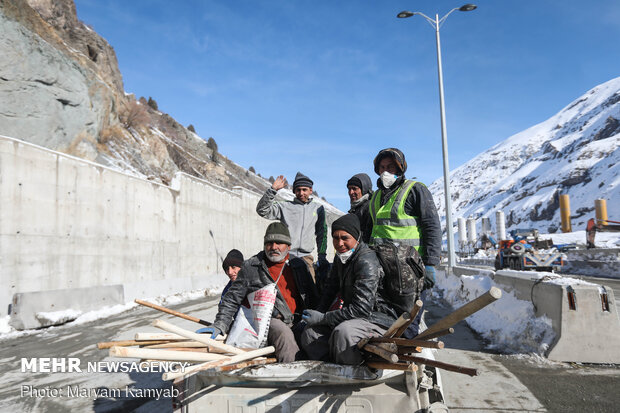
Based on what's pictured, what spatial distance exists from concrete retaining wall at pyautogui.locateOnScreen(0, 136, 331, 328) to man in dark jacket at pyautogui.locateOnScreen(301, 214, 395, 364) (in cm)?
842

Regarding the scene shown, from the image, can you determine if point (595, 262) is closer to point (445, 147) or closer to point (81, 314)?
point (445, 147)

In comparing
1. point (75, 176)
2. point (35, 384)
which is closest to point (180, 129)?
point (75, 176)

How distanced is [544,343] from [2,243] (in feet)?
33.7

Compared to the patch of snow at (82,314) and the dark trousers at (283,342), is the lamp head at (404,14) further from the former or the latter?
the dark trousers at (283,342)

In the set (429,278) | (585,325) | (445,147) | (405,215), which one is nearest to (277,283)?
(429,278)

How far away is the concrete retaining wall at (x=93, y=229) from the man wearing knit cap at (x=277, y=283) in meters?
7.59

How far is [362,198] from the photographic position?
16.0 ft

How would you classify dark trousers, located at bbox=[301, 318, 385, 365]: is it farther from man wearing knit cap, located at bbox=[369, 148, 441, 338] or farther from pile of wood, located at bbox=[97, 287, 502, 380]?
man wearing knit cap, located at bbox=[369, 148, 441, 338]

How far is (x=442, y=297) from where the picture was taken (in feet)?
41.2

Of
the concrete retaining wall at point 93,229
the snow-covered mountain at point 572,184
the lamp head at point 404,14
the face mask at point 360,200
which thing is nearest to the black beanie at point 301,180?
the face mask at point 360,200

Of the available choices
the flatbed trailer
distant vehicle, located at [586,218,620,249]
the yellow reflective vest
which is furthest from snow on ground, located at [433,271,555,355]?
distant vehicle, located at [586,218,620,249]

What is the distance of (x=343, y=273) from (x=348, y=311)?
39 centimetres

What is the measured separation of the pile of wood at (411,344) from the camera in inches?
74.6

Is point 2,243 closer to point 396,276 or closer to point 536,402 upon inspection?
point 396,276
